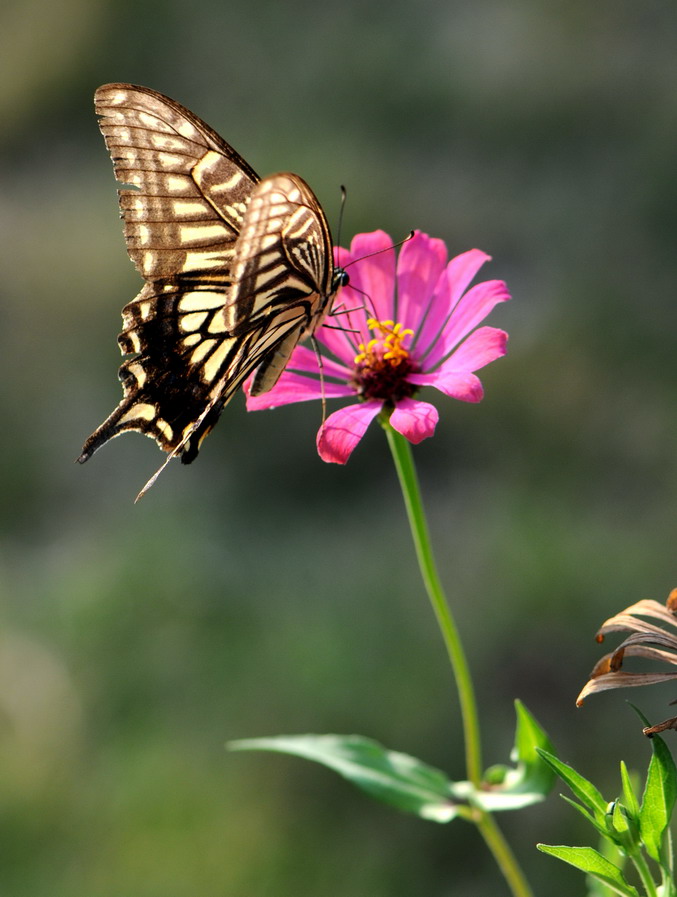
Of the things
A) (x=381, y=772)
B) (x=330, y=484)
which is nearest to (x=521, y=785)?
(x=381, y=772)

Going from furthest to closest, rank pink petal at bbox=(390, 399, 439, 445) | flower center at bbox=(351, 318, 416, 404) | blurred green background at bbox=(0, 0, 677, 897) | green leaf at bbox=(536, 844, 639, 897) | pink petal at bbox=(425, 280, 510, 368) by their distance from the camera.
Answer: blurred green background at bbox=(0, 0, 677, 897), flower center at bbox=(351, 318, 416, 404), pink petal at bbox=(425, 280, 510, 368), pink petal at bbox=(390, 399, 439, 445), green leaf at bbox=(536, 844, 639, 897)

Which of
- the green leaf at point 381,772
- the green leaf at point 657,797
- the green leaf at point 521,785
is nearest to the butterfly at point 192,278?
the green leaf at point 381,772

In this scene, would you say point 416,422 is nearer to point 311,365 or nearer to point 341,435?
point 341,435

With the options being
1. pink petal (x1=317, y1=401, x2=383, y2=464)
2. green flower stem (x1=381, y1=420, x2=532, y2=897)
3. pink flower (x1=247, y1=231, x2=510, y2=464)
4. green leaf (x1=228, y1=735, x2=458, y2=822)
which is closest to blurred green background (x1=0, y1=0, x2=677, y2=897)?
green leaf (x1=228, y1=735, x2=458, y2=822)

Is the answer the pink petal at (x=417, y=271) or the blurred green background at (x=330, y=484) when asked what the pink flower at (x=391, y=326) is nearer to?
the pink petal at (x=417, y=271)

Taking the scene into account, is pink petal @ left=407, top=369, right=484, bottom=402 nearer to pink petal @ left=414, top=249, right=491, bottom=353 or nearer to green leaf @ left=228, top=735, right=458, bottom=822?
pink petal @ left=414, top=249, right=491, bottom=353

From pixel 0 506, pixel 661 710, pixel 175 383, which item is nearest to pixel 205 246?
pixel 175 383
